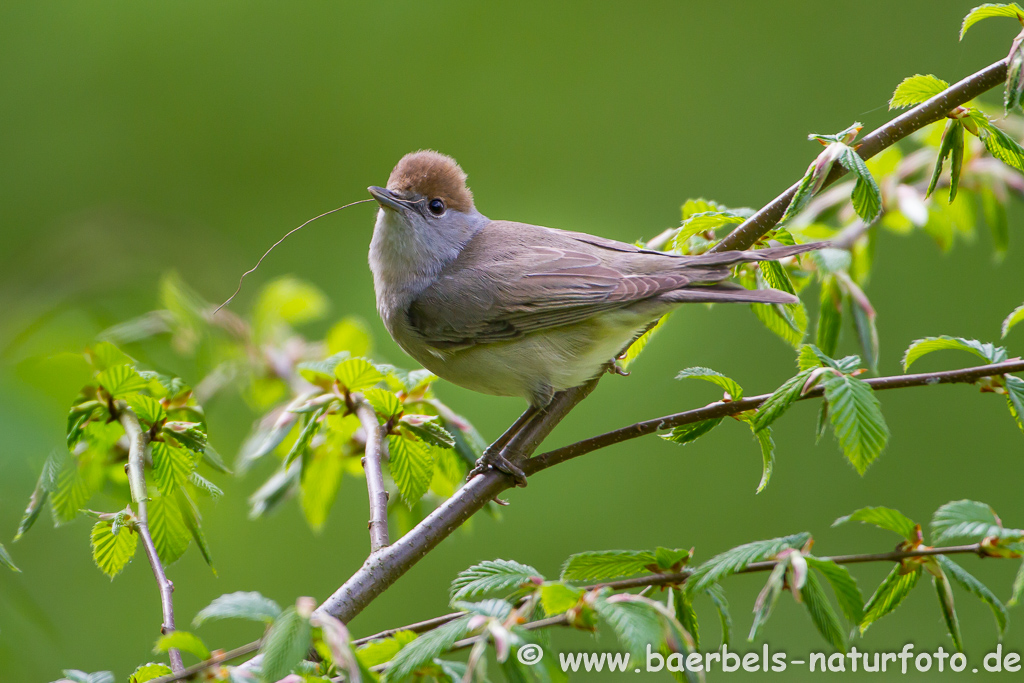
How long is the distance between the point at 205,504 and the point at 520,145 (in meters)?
3.07

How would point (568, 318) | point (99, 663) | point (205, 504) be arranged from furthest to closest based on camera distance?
point (99, 663), point (568, 318), point (205, 504)

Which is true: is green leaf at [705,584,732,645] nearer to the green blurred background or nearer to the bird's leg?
the bird's leg

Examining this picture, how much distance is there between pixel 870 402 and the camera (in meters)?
0.88

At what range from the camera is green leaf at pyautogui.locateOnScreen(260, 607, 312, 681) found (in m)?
0.65

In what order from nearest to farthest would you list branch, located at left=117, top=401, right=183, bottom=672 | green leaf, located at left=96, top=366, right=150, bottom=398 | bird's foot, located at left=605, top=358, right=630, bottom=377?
1. branch, located at left=117, top=401, right=183, bottom=672
2. green leaf, located at left=96, top=366, right=150, bottom=398
3. bird's foot, located at left=605, top=358, right=630, bottom=377

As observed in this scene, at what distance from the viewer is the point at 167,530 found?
1.04m

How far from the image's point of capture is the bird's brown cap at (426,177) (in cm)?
192

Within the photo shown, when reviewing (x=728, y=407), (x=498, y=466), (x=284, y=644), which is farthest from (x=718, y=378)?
(x=284, y=644)

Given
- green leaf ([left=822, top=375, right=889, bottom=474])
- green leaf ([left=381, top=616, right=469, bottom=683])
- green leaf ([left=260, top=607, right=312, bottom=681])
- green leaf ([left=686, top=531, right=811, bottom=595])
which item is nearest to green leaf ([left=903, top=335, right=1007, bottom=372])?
green leaf ([left=822, top=375, right=889, bottom=474])

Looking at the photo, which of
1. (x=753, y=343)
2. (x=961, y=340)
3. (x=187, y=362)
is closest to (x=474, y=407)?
(x=753, y=343)

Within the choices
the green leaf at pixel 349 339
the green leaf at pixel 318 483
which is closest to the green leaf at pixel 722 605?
the green leaf at pixel 318 483

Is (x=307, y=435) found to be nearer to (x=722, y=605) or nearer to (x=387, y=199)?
(x=722, y=605)

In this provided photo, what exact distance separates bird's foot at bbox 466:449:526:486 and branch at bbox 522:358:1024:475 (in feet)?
0.33

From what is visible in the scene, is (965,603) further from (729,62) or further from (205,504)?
(205,504)
